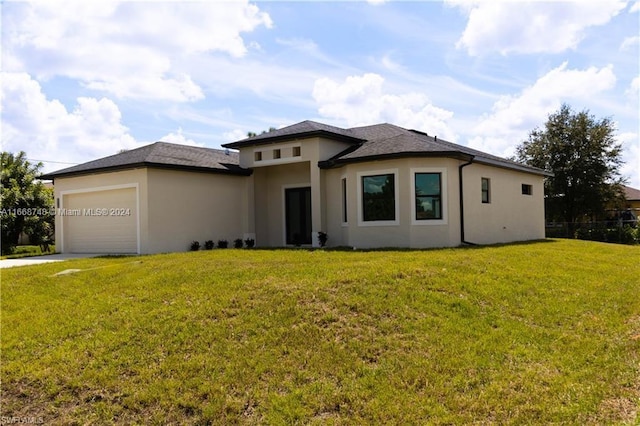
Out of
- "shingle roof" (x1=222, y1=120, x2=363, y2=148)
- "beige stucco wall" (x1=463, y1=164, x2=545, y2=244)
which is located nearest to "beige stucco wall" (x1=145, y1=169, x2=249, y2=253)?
"shingle roof" (x1=222, y1=120, x2=363, y2=148)

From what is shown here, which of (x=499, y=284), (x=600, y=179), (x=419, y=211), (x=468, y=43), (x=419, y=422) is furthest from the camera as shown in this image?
(x=600, y=179)

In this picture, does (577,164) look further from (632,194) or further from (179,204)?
(179,204)

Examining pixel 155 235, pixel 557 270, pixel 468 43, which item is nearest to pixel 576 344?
pixel 557 270

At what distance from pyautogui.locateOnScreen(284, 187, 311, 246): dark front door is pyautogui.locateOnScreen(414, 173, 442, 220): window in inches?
200

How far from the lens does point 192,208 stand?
1784cm

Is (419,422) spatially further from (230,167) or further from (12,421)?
(230,167)

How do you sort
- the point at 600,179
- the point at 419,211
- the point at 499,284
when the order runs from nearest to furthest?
1. the point at 499,284
2. the point at 419,211
3. the point at 600,179

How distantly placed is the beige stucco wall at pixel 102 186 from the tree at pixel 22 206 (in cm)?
389

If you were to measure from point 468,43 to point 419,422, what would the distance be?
34.1 ft

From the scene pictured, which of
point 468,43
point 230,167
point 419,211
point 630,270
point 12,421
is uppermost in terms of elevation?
point 468,43

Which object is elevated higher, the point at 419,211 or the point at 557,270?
the point at 419,211

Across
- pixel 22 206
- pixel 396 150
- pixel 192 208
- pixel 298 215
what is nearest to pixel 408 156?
pixel 396 150

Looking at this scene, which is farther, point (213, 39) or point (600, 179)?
point (600, 179)

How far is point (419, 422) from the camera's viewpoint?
4.87m
